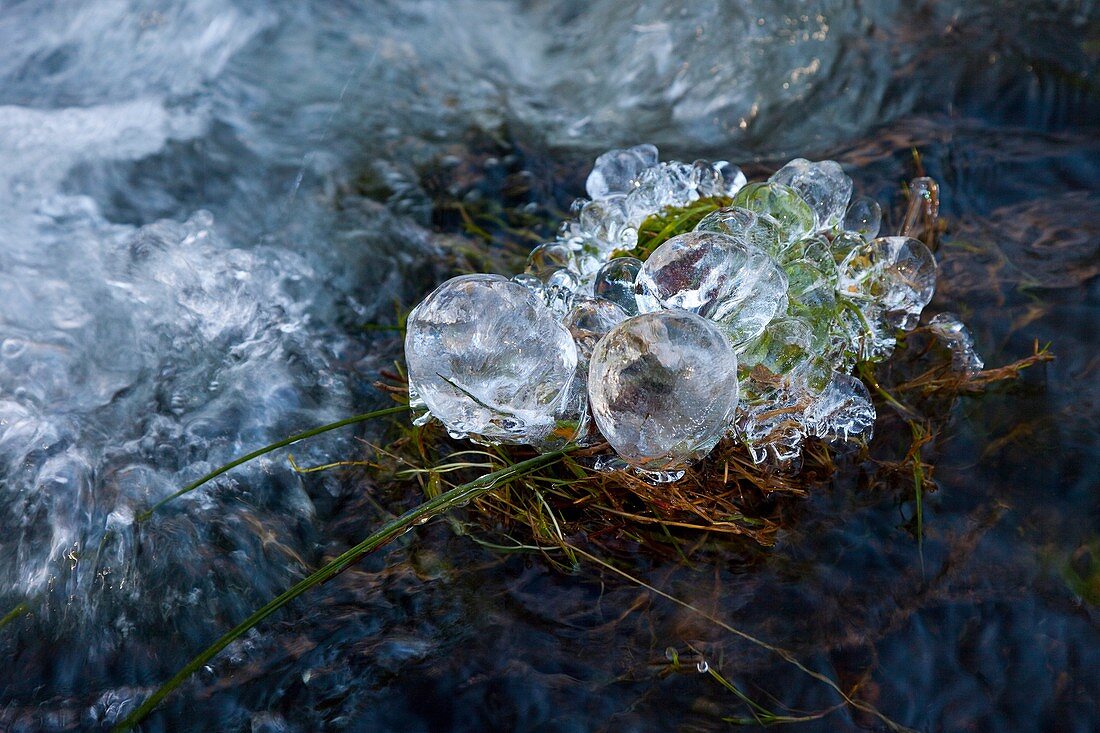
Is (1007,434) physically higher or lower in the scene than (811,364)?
lower

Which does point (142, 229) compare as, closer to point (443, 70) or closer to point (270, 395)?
point (270, 395)

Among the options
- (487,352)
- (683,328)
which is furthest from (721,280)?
(487,352)

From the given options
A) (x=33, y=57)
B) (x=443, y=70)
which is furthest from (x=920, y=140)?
(x=33, y=57)

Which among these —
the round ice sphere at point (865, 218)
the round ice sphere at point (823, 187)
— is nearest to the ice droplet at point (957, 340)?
the round ice sphere at point (865, 218)

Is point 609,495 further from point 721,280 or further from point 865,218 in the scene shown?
point 865,218

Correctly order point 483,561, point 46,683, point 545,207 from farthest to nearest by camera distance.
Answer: point 545,207 < point 483,561 < point 46,683

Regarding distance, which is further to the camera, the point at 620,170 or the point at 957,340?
the point at 620,170
